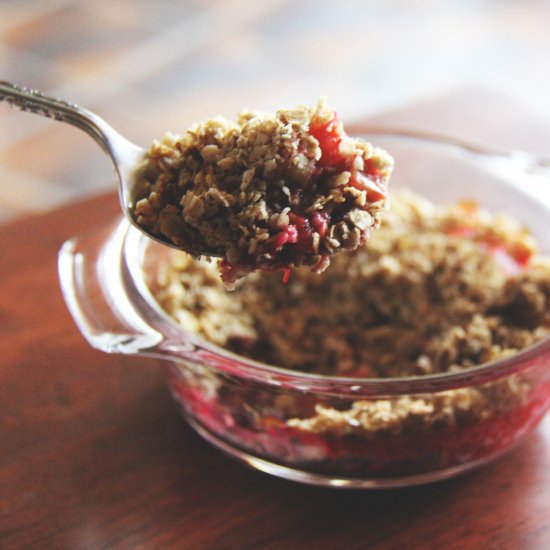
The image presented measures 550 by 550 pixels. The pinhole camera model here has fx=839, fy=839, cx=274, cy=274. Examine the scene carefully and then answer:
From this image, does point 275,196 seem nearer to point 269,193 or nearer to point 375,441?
point 269,193

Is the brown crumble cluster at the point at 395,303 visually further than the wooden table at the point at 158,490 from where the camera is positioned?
Yes

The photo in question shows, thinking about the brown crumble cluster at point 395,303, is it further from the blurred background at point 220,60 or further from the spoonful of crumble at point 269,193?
the blurred background at point 220,60

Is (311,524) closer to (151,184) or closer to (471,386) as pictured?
(471,386)

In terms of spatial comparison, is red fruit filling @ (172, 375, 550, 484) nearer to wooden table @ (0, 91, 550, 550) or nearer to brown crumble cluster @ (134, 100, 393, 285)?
wooden table @ (0, 91, 550, 550)

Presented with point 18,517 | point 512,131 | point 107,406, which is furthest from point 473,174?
point 18,517

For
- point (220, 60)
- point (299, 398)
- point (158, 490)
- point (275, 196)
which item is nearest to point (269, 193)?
point (275, 196)

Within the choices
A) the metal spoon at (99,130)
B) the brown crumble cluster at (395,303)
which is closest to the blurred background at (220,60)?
the brown crumble cluster at (395,303)
